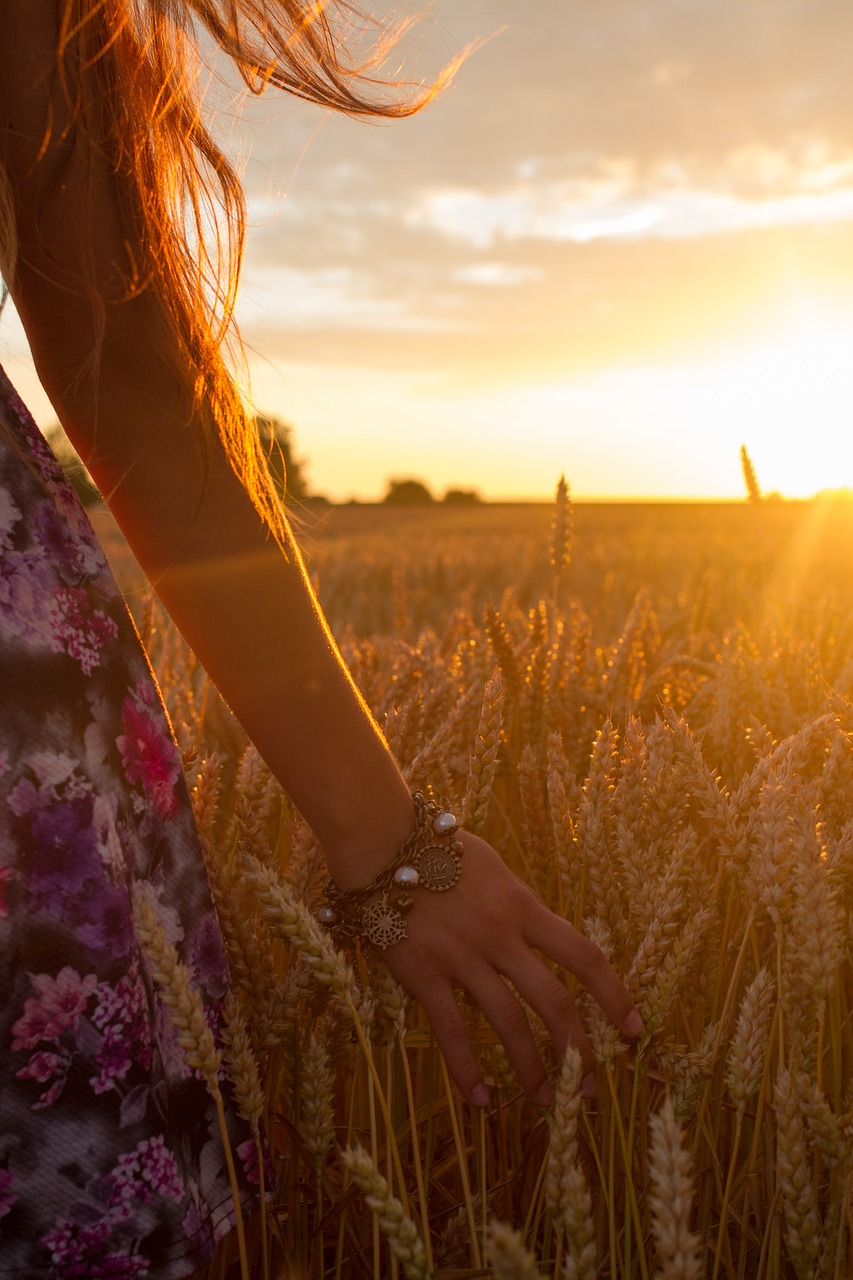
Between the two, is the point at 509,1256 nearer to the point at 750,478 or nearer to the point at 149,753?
the point at 149,753

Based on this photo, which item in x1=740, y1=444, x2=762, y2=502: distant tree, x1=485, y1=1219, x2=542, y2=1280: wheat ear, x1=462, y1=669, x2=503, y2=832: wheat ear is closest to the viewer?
x1=485, y1=1219, x2=542, y2=1280: wheat ear

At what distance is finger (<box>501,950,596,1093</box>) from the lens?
759 mm

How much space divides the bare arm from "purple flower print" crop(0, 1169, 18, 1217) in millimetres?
312

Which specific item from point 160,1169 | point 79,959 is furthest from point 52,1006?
point 160,1169

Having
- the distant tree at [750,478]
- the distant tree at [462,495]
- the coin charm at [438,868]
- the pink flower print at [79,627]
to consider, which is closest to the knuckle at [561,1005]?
the coin charm at [438,868]

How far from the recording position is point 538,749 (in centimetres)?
149

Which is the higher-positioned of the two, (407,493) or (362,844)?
(407,493)

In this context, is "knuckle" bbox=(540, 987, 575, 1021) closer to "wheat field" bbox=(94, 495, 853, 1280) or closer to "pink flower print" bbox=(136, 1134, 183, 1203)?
"wheat field" bbox=(94, 495, 853, 1280)

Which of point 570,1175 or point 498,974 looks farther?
point 498,974

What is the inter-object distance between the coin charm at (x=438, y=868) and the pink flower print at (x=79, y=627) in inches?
12.4

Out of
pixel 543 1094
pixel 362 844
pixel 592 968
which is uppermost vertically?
pixel 362 844

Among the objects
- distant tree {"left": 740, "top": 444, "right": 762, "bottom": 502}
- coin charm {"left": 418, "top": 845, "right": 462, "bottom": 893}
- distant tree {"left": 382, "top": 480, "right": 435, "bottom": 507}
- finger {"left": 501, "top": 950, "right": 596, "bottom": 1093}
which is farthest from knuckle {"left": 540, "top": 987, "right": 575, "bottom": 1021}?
distant tree {"left": 382, "top": 480, "right": 435, "bottom": 507}

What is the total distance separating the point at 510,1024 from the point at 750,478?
163cm

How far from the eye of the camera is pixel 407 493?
42.1 meters
